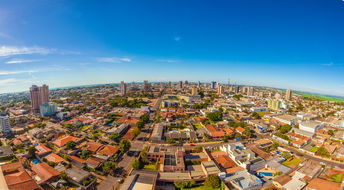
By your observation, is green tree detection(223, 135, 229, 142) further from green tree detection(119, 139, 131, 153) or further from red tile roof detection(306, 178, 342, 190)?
green tree detection(119, 139, 131, 153)

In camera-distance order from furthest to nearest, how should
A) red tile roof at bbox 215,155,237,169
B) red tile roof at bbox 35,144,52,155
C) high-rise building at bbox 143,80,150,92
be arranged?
high-rise building at bbox 143,80,150,92 → red tile roof at bbox 35,144,52,155 → red tile roof at bbox 215,155,237,169

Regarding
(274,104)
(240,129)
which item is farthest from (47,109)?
(274,104)

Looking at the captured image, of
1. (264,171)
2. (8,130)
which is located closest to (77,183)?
(264,171)

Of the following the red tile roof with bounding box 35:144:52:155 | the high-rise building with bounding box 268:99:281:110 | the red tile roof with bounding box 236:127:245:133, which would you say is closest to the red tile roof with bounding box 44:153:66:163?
the red tile roof with bounding box 35:144:52:155

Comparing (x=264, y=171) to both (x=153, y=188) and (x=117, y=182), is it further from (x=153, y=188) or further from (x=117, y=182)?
(x=117, y=182)

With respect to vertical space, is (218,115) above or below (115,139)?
above

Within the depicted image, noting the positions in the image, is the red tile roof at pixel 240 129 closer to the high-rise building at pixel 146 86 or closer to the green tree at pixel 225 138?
the green tree at pixel 225 138
